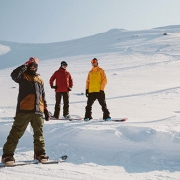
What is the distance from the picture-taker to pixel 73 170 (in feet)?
12.4

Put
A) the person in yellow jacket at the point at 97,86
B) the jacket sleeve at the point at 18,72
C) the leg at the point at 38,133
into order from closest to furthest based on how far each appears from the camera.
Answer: the jacket sleeve at the point at 18,72, the leg at the point at 38,133, the person in yellow jacket at the point at 97,86

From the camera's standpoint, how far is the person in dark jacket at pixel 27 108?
156 inches

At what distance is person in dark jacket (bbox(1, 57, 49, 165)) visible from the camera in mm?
3975

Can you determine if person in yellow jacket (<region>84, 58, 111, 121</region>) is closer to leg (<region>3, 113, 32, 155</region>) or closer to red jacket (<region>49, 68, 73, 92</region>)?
red jacket (<region>49, 68, 73, 92</region>)

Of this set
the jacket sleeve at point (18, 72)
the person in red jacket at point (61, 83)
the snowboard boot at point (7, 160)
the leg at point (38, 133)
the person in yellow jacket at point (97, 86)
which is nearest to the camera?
the snowboard boot at point (7, 160)

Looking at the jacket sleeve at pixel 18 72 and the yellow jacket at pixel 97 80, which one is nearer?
the jacket sleeve at pixel 18 72

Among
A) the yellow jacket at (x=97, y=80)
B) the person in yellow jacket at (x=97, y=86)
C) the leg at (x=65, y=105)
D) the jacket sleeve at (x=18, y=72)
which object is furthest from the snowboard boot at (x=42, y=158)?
the leg at (x=65, y=105)

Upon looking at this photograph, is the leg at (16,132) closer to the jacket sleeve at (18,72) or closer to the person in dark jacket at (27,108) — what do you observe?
the person in dark jacket at (27,108)

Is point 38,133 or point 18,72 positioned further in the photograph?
point 38,133

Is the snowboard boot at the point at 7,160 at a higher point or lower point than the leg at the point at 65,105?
lower

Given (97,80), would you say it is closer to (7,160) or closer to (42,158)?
(42,158)

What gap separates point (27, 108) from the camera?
4.01 meters

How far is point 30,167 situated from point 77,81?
13.5m

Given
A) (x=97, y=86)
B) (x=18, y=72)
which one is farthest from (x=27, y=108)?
(x=97, y=86)
